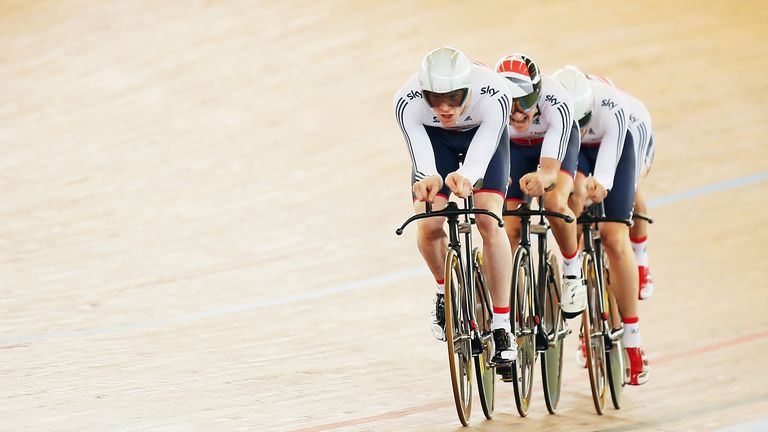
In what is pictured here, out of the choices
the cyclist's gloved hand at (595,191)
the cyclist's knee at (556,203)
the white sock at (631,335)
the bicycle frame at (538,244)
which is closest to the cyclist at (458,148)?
the bicycle frame at (538,244)

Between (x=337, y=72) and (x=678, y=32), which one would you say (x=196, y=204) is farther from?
(x=678, y=32)

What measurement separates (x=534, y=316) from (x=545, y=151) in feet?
1.79

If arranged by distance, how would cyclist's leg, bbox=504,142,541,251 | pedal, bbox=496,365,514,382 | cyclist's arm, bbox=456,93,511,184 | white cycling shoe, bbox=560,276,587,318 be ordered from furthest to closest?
cyclist's leg, bbox=504,142,541,251 < white cycling shoe, bbox=560,276,587,318 < pedal, bbox=496,365,514,382 < cyclist's arm, bbox=456,93,511,184

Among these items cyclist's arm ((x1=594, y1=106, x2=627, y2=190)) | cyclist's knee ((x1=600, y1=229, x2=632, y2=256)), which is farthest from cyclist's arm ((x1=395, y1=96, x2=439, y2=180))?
cyclist's knee ((x1=600, y1=229, x2=632, y2=256))

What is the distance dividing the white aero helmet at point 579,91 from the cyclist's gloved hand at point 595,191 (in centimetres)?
24

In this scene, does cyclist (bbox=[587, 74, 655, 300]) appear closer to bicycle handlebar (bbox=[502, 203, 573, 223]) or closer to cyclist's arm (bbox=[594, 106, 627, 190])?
cyclist's arm (bbox=[594, 106, 627, 190])

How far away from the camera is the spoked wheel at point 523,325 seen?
140 inches

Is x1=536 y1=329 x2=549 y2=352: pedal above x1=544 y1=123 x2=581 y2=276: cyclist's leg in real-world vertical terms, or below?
below

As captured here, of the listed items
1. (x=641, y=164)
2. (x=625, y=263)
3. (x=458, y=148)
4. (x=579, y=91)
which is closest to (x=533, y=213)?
(x=458, y=148)

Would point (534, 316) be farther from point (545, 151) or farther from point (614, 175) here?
point (614, 175)

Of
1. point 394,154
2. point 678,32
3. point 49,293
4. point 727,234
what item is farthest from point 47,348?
point 678,32

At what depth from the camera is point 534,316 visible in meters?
3.67

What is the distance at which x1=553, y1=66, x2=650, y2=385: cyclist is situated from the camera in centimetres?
398

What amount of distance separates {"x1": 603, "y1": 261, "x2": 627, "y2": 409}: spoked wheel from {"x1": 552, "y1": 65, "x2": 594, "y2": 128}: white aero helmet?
64cm
